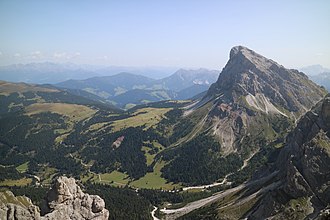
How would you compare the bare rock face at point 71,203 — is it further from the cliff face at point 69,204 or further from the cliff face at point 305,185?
the cliff face at point 305,185

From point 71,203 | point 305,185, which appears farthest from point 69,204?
point 305,185

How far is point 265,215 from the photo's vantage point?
445ft

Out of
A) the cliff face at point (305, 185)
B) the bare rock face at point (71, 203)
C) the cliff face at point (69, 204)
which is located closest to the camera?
the cliff face at point (69, 204)

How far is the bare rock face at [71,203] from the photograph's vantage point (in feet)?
362

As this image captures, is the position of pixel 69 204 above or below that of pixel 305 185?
above

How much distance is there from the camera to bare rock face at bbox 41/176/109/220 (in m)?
110

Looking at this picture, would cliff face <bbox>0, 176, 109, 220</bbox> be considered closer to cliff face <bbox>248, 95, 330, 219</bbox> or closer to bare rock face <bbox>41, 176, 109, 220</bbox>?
bare rock face <bbox>41, 176, 109, 220</bbox>

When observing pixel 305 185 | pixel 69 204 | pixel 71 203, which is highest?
pixel 71 203

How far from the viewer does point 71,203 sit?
114062 millimetres

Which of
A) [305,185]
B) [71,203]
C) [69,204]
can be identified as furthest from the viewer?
[305,185]

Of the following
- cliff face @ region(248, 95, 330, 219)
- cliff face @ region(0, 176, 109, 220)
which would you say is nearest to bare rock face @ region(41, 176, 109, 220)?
cliff face @ region(0, 176, 109, 220)

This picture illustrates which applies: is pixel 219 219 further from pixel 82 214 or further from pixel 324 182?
pixel 82 214

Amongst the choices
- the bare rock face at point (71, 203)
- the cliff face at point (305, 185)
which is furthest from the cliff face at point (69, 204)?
the cliff face at point (305, 185)

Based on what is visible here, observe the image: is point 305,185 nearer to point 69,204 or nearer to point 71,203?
point 71,203
